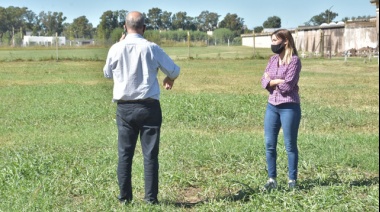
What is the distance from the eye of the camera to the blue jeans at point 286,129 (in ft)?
19.2

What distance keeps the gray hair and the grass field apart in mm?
1662

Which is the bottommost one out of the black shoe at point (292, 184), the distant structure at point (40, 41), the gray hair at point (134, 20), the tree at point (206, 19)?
the black shoe at point (292, 184)

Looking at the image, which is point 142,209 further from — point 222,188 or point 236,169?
point 236,169

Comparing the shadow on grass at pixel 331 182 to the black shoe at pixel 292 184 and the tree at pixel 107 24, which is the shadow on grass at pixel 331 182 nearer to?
the black shoe at pixel 292 184

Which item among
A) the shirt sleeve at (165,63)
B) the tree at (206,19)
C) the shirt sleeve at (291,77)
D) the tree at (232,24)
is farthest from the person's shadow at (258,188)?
the tree at (232,24)

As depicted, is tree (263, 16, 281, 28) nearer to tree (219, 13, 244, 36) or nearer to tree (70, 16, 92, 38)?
tree (219, 13, 244, 36)

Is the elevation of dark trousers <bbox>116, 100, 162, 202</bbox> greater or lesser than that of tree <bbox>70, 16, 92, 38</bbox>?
lesser

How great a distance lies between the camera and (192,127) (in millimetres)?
10062

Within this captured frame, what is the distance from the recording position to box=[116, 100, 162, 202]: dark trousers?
534cm

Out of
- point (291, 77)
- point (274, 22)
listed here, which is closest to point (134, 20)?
point (291, 77)

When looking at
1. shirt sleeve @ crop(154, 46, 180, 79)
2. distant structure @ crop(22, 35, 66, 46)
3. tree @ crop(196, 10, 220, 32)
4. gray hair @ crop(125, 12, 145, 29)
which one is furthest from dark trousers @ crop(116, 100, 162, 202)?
distant structure @ crop(22, 35, 66, 46)

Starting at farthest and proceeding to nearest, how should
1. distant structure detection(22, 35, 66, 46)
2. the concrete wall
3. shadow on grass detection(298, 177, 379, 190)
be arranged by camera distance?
distant structure detection(22, 35, 66, 46) → the concrete wall → shadow on grass detection(298, 177, 379, 190)

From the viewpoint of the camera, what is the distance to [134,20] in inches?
207

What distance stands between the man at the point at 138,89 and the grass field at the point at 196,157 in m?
0.43
